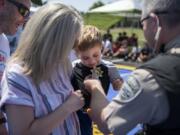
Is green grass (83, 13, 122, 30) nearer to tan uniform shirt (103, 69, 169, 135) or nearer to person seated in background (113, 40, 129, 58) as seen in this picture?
person seated in background (113, 40, 129, 58)

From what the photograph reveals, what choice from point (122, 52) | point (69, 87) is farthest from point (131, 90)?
point (122, 52)

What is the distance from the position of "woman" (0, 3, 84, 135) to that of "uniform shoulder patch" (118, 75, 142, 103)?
0.43 metres

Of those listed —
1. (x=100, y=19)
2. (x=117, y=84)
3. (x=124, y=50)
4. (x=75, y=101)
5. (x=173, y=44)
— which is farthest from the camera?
(x=100, y=19)

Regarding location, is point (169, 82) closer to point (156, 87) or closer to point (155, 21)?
point (156, 87)

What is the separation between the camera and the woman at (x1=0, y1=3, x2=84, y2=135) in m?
2.03

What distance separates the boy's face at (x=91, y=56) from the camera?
127 inches

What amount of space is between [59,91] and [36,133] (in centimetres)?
29

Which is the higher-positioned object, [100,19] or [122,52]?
[100,19]

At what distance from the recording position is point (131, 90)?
178cm

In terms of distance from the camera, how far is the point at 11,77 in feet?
6.77

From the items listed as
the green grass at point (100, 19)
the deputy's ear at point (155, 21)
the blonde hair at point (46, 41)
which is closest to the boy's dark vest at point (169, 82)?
the deputy's ear at point (155, 21)

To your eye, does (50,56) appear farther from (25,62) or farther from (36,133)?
(36,133)

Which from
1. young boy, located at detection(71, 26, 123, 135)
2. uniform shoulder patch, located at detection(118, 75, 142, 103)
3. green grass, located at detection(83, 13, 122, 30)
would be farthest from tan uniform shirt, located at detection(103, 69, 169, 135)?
green grass, located at detection(83, 13, 122, 30)

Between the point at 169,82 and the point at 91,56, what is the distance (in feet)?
5.06
